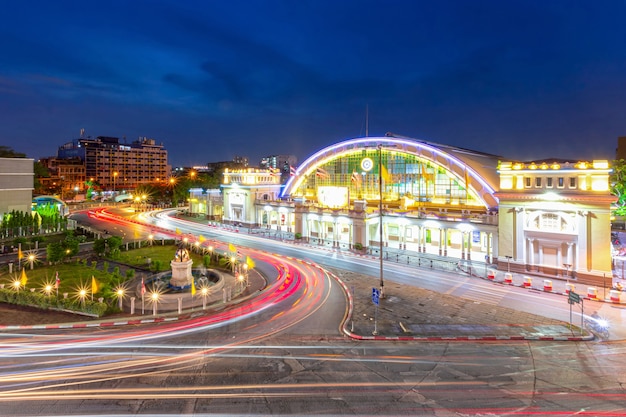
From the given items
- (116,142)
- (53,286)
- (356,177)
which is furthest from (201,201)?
(116,142)

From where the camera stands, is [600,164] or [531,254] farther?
[531,254]

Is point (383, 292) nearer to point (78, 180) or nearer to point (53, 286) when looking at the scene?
point (53, 286)

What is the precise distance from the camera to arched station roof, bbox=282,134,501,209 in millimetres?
51312

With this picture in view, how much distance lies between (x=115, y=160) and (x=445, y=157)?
6942 inches

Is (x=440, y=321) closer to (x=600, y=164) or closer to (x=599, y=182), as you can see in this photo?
(x=599, y=182)

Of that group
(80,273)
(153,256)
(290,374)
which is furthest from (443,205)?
(80,273)

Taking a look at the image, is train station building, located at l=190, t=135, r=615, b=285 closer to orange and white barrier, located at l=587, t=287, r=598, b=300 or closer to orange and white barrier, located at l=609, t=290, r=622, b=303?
orange and white barrier, located at l=587, t=287, r=598, b=300

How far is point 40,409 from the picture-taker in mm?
14219

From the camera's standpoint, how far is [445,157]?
2174 inches

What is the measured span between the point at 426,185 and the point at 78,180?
173587 mm

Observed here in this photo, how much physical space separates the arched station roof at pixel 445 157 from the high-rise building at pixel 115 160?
134 meters

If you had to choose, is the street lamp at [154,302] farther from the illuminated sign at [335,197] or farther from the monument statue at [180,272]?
the illuminated sign at [335,197]

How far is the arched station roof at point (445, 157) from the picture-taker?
168ft

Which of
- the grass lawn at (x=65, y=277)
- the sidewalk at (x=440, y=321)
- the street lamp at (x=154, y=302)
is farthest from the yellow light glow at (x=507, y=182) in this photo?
the grass lawn at (x=65, y=277)
